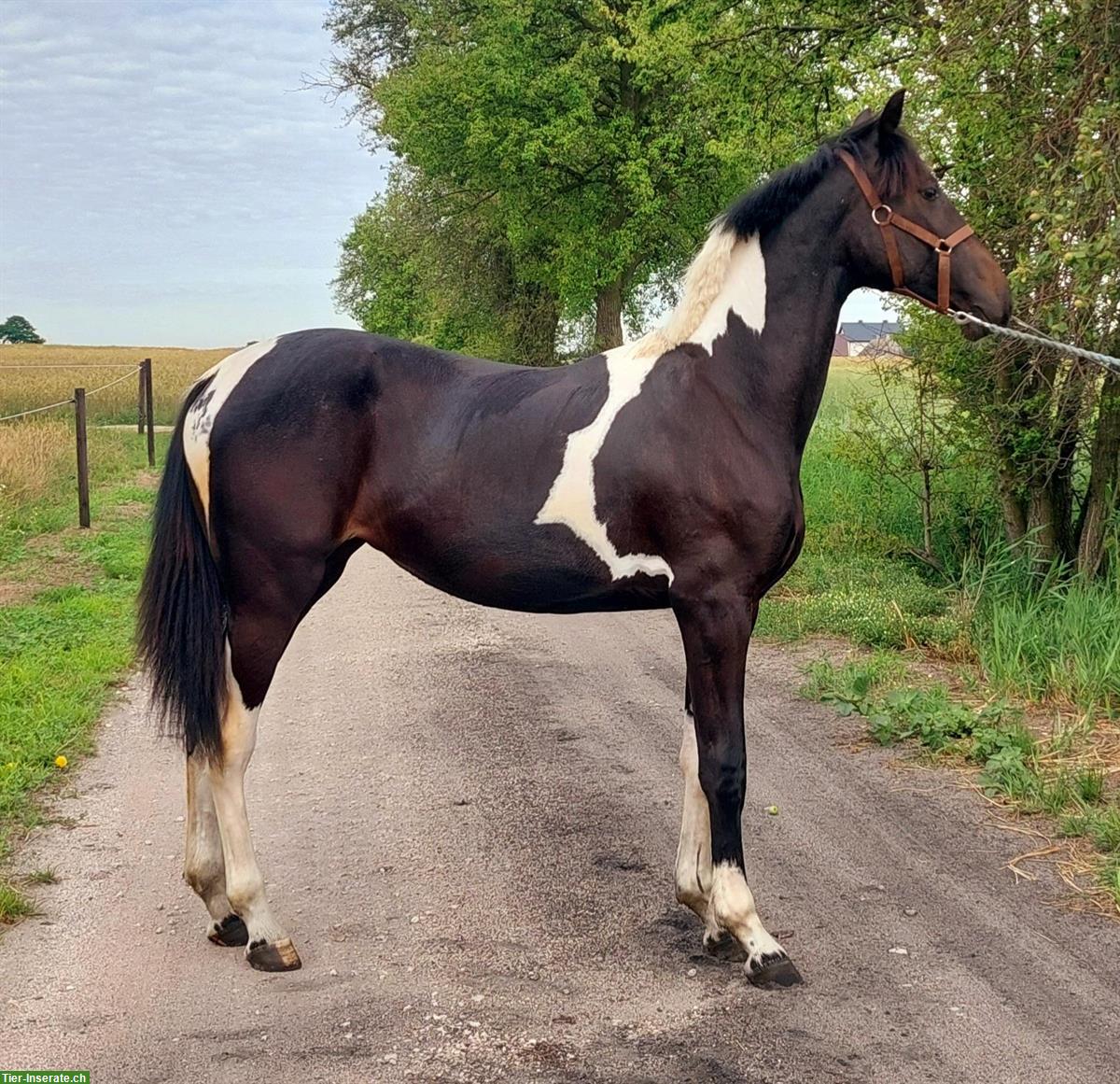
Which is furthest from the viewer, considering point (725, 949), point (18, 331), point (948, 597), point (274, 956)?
point (18, 331)

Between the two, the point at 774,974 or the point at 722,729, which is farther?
the point at 722,729

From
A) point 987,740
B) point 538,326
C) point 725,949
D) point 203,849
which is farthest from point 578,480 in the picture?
point 538,326

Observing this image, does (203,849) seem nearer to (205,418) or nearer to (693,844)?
(205,418)

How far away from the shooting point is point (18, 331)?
8619 cm

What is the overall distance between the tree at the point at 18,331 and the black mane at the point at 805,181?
89022 millimetres

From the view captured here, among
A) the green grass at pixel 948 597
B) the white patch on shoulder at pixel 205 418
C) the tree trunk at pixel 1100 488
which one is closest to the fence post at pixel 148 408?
the green grass at pixel 948 597

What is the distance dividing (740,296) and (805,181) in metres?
0.40

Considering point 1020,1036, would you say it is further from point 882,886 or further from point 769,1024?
point 882,886

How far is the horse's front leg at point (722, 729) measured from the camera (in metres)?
3.39

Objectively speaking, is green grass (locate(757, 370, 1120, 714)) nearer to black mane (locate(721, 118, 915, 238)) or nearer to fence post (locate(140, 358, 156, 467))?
black mane (locate(721, 118, 915, 238))

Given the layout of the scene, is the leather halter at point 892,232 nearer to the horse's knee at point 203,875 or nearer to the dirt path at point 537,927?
A: the dirt path at point 537,927

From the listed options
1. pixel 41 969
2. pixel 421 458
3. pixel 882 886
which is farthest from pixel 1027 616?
pixel 41 969

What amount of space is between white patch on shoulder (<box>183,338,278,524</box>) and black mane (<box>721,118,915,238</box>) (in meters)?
1.62

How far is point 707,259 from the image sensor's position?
360 cm
